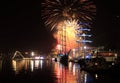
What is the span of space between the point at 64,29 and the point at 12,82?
6835 cm

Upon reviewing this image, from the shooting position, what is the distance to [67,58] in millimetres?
131500

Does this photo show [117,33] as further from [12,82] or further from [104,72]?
[12,82]

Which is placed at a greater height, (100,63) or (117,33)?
(117,33)

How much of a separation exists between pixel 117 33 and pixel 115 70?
5531cm

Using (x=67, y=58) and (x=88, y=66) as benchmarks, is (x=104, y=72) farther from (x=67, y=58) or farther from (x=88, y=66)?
(x=67, y=58)

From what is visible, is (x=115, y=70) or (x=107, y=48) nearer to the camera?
(x=115, y=70)

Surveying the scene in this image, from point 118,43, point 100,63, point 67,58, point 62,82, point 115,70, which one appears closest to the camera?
point 62,82

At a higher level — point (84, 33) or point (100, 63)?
point (84, 33)

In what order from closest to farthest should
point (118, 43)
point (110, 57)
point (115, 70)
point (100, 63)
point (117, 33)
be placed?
point (115, 70), point (100, 63), point (110, 57), point (117, 33), point (118, 43)

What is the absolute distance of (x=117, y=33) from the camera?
353 ft

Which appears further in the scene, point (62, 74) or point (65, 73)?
point (65, 73)

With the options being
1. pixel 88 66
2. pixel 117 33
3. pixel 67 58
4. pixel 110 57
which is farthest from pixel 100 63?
pixel 67 58

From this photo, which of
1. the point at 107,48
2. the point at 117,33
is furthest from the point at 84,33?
the point at 117,33

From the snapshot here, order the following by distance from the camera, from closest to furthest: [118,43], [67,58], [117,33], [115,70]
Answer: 1. [115,70]
2. [117,33]
3. [118,43]
4. [67,58]
